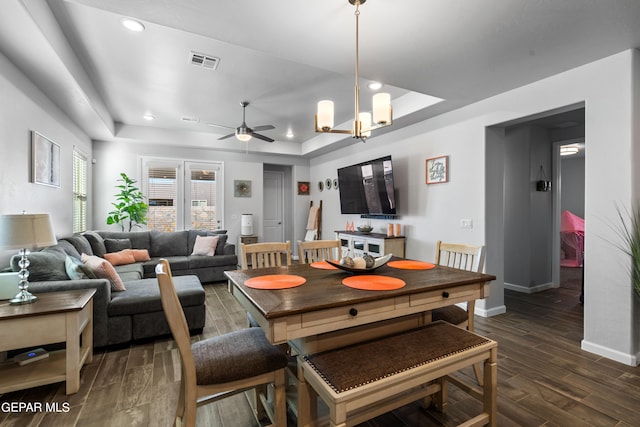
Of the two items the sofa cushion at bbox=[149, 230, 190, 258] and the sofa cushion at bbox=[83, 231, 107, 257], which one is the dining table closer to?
the sofa cushion at bbox=[83, 231, 107, 257]

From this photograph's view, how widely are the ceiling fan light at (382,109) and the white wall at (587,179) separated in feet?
6.21

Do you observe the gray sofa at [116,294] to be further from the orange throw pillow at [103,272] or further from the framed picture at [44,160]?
the framed picture at [44,160]

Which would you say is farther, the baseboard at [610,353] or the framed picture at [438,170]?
the framed picture at [438,170]

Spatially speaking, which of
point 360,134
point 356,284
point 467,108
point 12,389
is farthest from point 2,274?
point 467,108

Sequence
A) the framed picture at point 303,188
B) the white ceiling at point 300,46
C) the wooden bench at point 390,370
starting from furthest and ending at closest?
the framed picture at point 303,188
the white ceiling at point 300,46
the wooden bench at point 390,370

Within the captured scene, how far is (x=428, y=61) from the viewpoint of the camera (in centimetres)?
262

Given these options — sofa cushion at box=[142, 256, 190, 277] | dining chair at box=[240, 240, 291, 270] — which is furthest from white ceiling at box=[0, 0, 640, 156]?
sofa cushion at box=[142, 256, 190, 277]

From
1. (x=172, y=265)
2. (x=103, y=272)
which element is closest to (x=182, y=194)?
(x=172, y=265)

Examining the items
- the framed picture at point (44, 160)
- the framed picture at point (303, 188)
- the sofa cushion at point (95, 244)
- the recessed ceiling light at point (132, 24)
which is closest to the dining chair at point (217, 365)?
the recessed ceiling light at point (132, 24)

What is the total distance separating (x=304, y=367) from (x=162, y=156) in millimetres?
5954

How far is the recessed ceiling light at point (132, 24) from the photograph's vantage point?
→ 2431 mm

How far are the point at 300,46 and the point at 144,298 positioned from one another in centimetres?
263

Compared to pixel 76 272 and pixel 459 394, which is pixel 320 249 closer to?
pixel 459 394

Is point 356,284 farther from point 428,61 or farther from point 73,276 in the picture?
point 73,276
